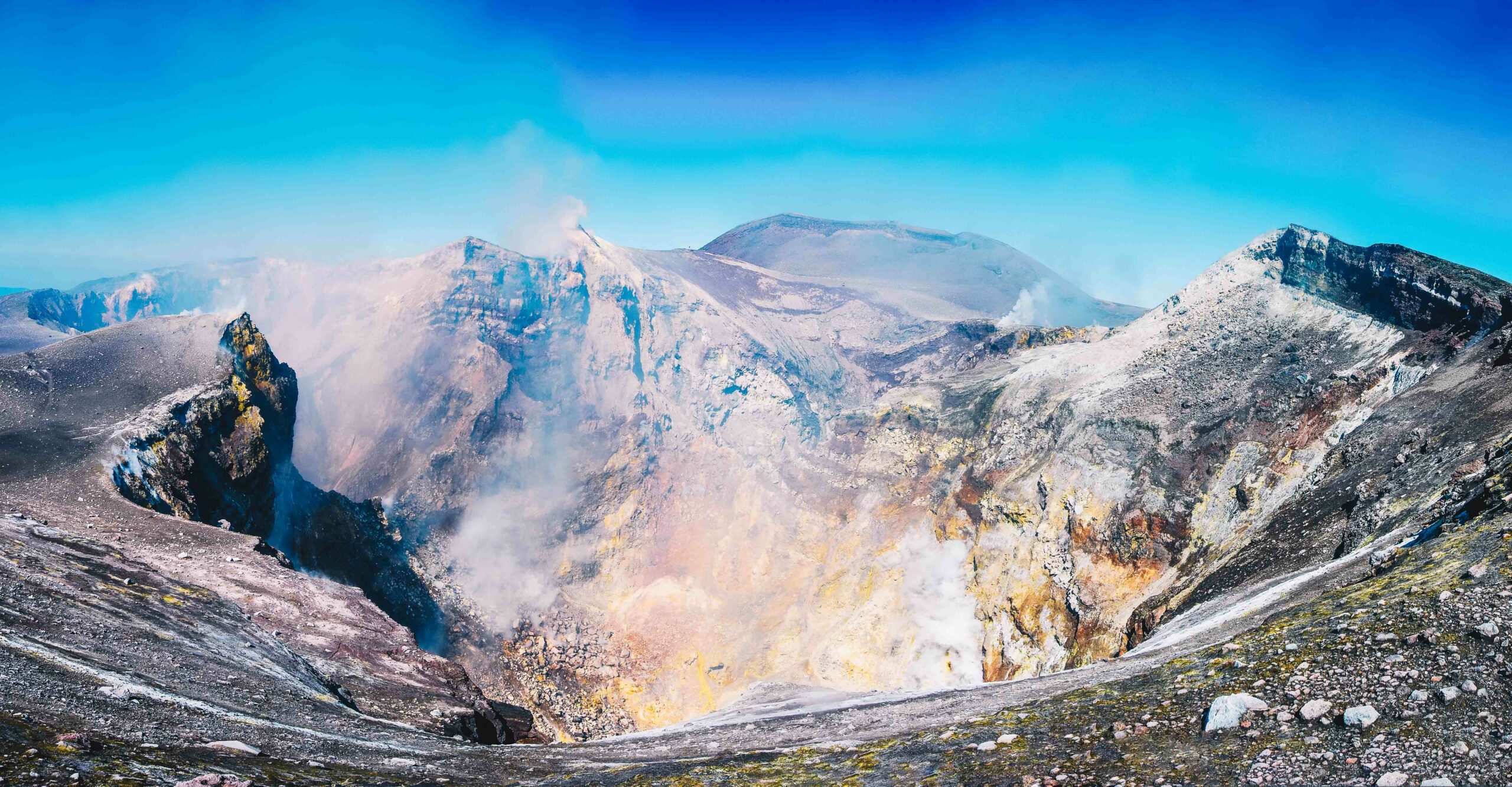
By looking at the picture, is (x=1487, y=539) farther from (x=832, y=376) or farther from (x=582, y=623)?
(x=832, y=376)

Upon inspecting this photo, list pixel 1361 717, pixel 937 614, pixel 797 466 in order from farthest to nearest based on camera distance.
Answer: pixel 797 466 → pixel 937 614 → pixel 1361 717

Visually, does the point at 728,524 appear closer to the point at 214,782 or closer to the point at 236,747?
the point at 236,747

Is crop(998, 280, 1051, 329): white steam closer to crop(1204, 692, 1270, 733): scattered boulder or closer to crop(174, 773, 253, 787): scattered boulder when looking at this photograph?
crop(1204, 692, 1270, 733): scattered boulder

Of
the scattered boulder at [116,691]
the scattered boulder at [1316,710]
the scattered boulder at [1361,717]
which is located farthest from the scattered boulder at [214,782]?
the scattered boulder at [1361,717]

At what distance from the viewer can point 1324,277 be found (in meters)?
58.0

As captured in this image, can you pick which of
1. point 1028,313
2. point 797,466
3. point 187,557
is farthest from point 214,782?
point 1028,313

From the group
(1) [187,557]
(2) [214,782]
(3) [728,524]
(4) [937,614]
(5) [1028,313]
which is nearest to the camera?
(2) [214,782]

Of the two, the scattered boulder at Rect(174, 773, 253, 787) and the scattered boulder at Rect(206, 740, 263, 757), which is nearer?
the scattered boulder at Rect(174, 773, 253, 787)

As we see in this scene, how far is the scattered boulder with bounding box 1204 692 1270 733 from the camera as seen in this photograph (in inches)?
346

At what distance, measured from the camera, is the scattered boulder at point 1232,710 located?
8797 mm

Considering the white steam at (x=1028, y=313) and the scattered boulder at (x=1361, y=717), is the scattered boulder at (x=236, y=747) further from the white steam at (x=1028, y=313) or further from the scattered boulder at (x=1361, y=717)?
the white steam at (x=1028, y=313)

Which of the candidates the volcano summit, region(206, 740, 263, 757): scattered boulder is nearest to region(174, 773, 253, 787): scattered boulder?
the volcano summit

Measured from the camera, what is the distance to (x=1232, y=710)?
8.90 m

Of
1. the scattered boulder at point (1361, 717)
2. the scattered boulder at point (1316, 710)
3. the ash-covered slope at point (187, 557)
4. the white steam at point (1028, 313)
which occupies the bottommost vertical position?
the ash-covered slope at point (187, 557)
